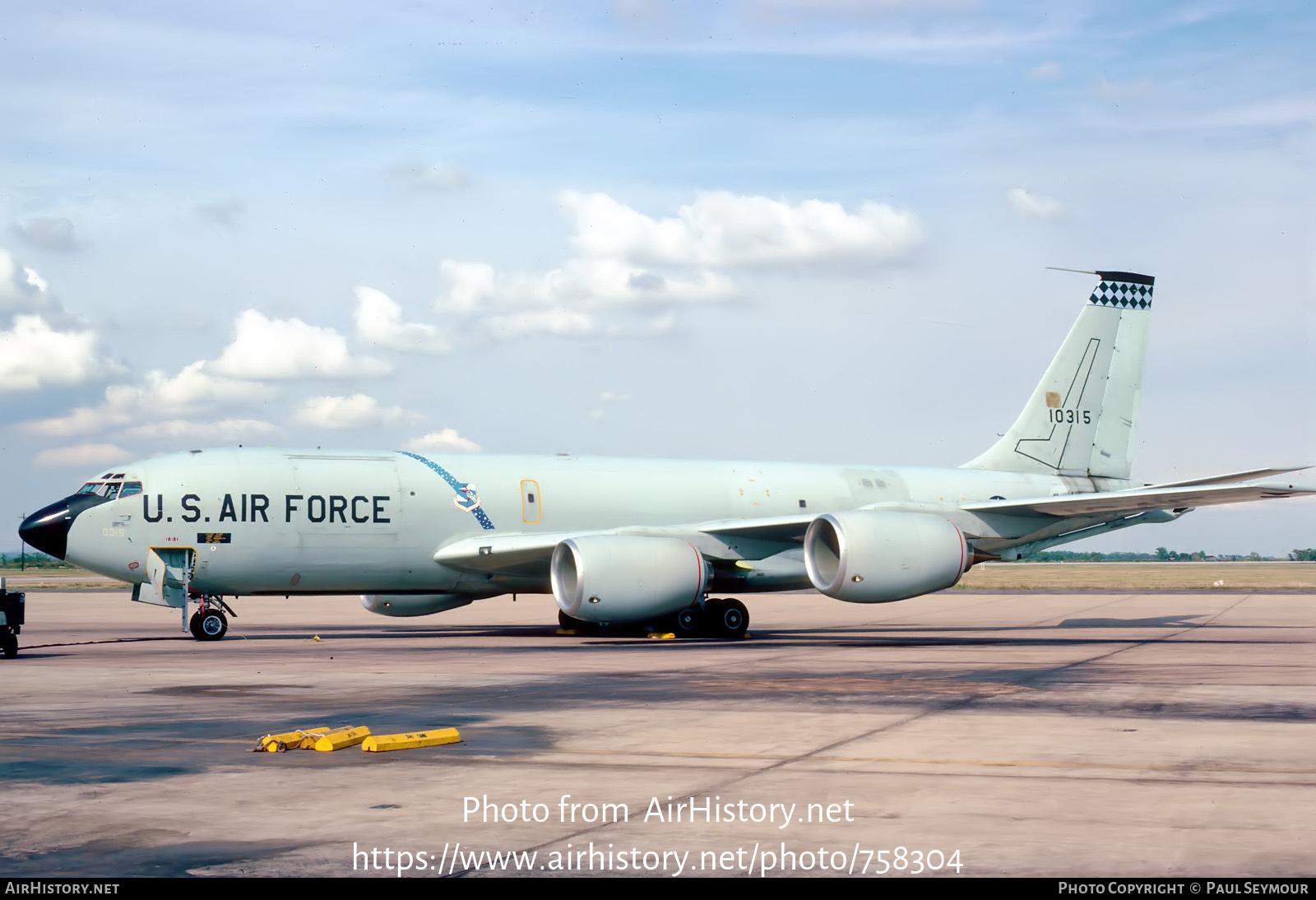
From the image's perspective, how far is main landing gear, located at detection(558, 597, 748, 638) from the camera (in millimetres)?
26641

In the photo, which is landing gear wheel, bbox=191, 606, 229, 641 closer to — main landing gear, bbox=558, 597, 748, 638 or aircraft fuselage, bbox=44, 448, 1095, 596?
aircraft fuselage, bbox=44, 448, 1095, 596

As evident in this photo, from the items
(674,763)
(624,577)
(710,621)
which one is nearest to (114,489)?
(624,577)

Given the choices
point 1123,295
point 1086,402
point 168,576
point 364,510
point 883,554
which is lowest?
point 168,576

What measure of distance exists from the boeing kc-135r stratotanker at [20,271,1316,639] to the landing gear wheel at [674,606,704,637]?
0.11 feet

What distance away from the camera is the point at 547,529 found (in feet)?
90.2

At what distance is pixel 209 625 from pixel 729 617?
1021cm

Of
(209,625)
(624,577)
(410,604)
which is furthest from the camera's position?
(410,604)

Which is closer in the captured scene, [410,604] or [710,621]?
[710,621]

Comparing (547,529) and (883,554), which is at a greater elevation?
(547,529)

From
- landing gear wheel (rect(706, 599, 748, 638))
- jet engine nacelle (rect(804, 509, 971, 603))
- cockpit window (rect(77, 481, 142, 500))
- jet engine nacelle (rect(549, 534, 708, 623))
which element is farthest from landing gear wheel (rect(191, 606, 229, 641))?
jet engine nacelle (rect(804, 509, 971, 603))

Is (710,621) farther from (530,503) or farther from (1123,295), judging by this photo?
(1123,295)

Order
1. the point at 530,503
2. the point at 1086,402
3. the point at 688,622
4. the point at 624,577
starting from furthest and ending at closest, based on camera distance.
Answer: the point at 1086,402 → the point at 530,503 → the point at 688,622 → the point at 624,577

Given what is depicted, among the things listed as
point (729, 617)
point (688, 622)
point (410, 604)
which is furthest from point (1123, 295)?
point (410, 604)

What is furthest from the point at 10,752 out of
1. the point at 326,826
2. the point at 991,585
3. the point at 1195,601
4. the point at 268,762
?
the point at 991,585
